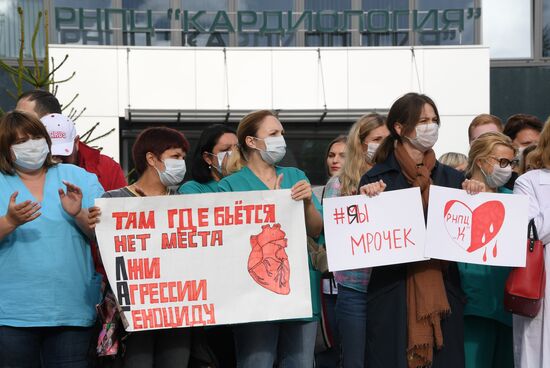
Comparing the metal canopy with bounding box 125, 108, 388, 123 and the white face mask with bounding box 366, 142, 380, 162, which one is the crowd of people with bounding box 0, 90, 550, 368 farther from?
the metal canopy with bounding box 125, 108, 388, 123

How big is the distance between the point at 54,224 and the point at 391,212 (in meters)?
1.93

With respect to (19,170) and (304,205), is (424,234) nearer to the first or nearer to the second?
(304,205)

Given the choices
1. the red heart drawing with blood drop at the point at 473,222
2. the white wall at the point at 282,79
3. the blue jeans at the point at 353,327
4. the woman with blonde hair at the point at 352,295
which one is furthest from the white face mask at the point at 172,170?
the white wall at the point at 282,79

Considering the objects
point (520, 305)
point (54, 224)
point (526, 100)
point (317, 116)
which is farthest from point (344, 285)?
point (526, 100)

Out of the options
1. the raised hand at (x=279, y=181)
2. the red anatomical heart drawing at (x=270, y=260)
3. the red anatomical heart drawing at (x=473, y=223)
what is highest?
the raised hand at (x=279, y=181)

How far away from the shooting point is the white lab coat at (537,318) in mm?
5008

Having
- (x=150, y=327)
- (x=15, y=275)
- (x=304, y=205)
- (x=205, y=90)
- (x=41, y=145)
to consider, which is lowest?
(x=150, y=327)

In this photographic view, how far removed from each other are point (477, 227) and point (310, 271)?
105 cm

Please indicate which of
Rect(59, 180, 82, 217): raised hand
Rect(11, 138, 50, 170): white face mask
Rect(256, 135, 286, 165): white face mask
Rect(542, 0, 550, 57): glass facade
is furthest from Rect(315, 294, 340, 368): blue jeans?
Rect(542, 0, 550, 57): glass facade

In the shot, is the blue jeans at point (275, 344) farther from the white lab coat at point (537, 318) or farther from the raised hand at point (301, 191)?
the white lab coat at point (537, 318)

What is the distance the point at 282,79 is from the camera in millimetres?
14695

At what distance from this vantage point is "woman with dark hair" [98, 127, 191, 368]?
Result: 16.0 ft

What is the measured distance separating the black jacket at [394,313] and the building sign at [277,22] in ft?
33.3

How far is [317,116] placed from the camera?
14.5 meters
